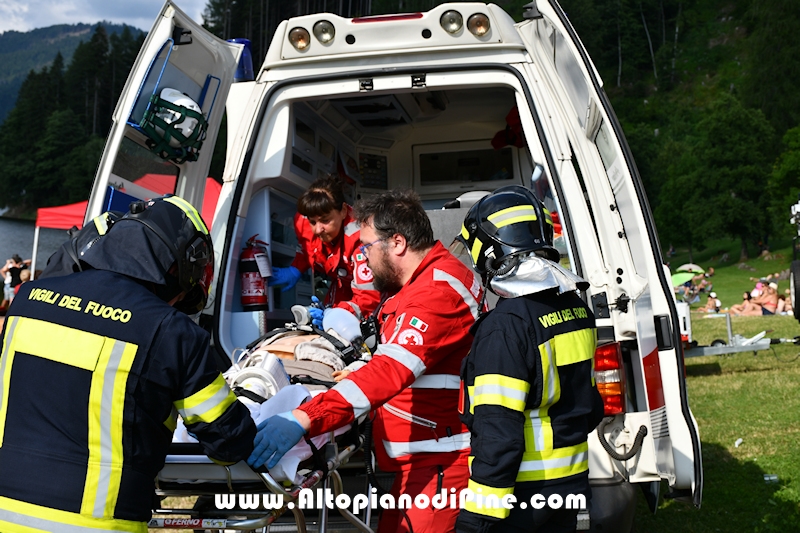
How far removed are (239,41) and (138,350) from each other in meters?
3.05

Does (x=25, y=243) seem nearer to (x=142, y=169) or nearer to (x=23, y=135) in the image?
(x=142, y=169)

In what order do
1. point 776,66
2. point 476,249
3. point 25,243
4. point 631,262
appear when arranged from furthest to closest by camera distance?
1. point 776,66
2. point 25,243
3. point 631,262
4. point 476,249

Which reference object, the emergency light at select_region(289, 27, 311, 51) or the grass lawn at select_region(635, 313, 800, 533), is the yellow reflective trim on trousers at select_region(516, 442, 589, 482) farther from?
the grass lawn at select_region(635, 313, 800, 533)

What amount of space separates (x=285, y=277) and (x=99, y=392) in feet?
8.53

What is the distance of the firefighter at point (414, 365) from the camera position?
2.30 meters

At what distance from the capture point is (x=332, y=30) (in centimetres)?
358

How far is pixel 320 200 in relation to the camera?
163 inches

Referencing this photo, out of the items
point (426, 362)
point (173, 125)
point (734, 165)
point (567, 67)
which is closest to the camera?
point (426, 362)

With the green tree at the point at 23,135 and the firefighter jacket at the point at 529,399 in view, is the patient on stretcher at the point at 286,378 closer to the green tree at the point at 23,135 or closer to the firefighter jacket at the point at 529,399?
the firefighter jacket at the point at 529,399

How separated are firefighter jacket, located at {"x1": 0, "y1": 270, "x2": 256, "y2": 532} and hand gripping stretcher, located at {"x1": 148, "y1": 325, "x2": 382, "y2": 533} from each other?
10.0 inches

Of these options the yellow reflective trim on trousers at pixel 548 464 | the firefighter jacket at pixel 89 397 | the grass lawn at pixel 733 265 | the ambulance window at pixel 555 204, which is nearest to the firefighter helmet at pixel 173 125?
the ambulance window at pixel 555 204

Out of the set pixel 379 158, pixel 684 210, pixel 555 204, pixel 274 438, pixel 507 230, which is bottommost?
pixel 274 438

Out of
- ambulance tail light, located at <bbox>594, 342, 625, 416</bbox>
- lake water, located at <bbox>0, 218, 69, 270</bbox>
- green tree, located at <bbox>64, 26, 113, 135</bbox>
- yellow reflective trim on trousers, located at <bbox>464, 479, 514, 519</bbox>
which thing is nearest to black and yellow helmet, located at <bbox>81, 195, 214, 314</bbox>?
yellow reflective trim on trousers, located at <bbox>464, 479, 514, 519</bbox>

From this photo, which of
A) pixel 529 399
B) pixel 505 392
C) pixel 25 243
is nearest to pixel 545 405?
pixel 529 399
